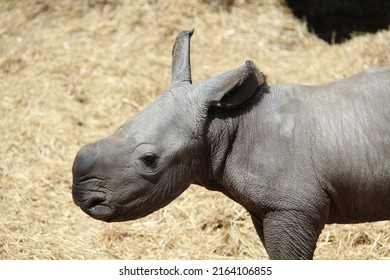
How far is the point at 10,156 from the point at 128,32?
284 cm

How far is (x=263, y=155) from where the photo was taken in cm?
407

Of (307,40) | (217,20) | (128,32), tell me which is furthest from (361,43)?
(128,32)

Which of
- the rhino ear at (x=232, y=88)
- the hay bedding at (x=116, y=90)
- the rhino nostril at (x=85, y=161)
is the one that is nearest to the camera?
the rhino nostril at (x=85, y=161)

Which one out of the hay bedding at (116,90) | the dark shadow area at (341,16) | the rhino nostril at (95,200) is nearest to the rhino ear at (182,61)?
the rhino nostril at (95,200)

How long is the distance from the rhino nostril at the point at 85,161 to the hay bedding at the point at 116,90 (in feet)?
6.15

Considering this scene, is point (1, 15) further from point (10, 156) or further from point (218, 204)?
point (218, 204)

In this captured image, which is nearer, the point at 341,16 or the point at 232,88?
the point at 232,88

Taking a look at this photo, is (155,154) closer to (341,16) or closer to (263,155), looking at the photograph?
(263,155)

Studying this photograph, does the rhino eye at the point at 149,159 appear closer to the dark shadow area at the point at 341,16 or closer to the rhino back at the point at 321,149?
the rhino back at the point at 321,149

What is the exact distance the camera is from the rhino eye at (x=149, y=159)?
395 centimetres

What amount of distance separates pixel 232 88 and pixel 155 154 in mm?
542

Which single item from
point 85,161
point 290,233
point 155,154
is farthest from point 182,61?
point 290,233

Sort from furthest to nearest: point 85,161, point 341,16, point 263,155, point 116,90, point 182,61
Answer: point 341,16
point 116,90
point 182,61
point 263,155
point 85,161

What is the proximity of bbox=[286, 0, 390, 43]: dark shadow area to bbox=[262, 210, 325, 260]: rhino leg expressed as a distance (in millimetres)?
5604
